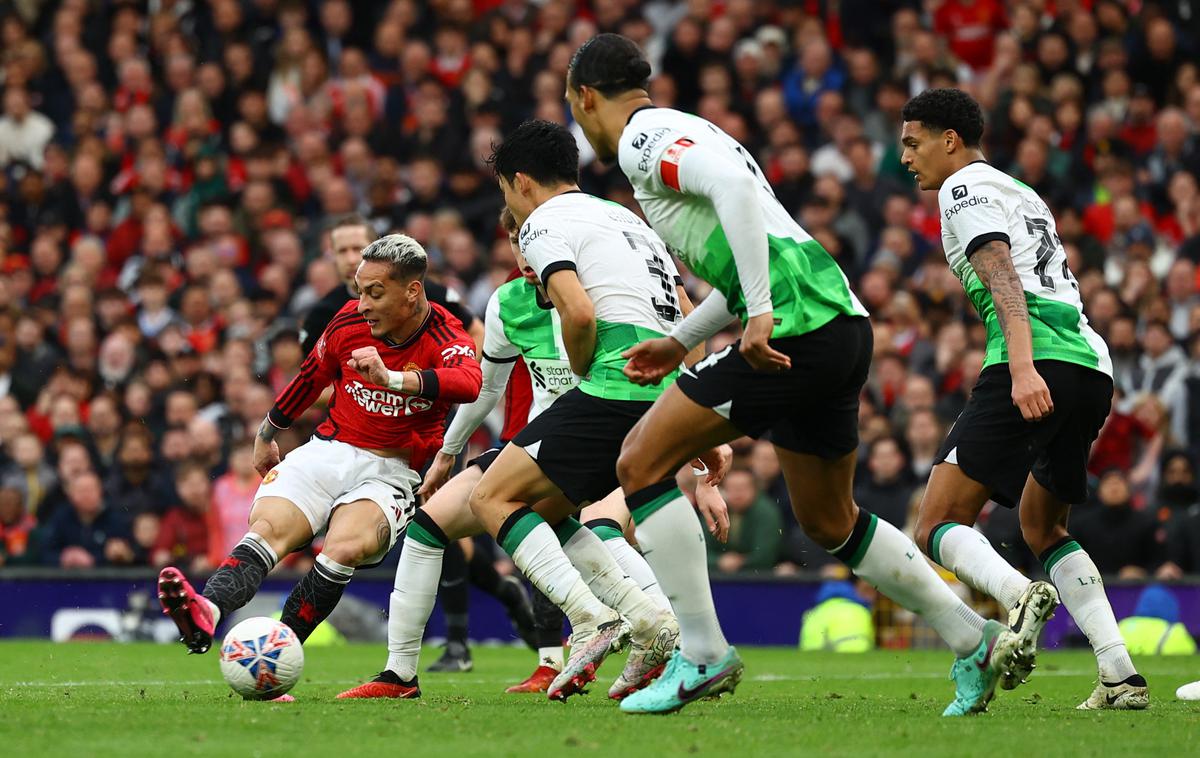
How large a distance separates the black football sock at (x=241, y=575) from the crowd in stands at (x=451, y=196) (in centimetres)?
487

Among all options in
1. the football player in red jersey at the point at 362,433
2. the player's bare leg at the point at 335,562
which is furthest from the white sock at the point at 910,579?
the player's bare leg at the point at 335,562

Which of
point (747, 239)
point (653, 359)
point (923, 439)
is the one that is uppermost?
point (747, 239)

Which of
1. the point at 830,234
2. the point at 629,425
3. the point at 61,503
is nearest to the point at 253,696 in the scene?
the point at 629,425

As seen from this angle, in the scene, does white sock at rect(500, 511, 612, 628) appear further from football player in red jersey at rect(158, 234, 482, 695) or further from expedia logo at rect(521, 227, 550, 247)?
expedia logo at rect(521, 227, 550, 247)

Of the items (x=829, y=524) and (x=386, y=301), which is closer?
(x=829, y=524)

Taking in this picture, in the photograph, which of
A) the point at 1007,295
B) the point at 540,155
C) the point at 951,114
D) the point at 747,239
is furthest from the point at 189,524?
the point at 747,239

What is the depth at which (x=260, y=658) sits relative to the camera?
23.5ft

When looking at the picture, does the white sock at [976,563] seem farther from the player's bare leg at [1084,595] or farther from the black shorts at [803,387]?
the black shorts at [803,387]

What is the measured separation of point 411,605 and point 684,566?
1.82m

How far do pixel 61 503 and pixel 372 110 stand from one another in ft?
19.4

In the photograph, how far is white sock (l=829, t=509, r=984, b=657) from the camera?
6.42 m

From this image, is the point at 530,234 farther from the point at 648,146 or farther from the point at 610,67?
the point at 648,146

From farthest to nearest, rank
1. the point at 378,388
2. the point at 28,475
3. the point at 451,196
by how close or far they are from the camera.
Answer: the point at 451,196 < the point at 28,475 < the point at 378,388

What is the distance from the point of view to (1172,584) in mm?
12516
